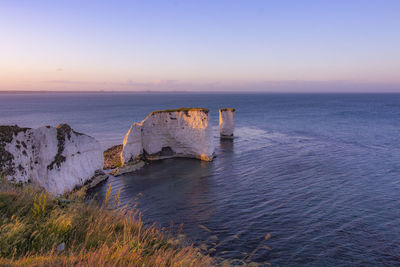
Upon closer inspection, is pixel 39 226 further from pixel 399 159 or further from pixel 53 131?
pixel 399 159

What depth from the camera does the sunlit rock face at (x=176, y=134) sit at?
32.5m

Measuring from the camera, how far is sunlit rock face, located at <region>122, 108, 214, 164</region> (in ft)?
107

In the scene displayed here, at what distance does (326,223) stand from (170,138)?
23.1 meters

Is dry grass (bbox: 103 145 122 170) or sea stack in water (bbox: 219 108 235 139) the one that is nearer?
dry grass (bbox: 103 145 122 170)

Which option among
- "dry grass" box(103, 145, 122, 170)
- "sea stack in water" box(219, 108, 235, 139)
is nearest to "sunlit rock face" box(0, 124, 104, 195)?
"dry grass" box(103, 145, 122, 170)

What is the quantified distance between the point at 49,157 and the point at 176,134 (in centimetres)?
1714

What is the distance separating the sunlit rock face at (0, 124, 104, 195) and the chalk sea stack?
9.20 meters

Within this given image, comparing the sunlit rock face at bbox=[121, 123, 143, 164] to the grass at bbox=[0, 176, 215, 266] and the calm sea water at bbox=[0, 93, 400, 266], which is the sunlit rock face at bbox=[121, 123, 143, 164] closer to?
the calm sea water at bbox=[0, 93, 400, 266]

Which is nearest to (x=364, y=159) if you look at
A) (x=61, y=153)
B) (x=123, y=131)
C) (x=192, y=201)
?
(x=192, y=201)

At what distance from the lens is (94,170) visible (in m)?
24.2

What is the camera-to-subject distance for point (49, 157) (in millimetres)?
18922

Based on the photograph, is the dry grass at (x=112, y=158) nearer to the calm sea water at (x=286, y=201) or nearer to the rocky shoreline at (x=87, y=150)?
the rocky shoreline at (x=87, y=150)

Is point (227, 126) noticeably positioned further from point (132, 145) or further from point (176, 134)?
point (132, 145)

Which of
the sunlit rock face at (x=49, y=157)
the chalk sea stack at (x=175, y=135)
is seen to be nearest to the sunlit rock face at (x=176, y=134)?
the chalk sea stack at (x=175, y=135)
